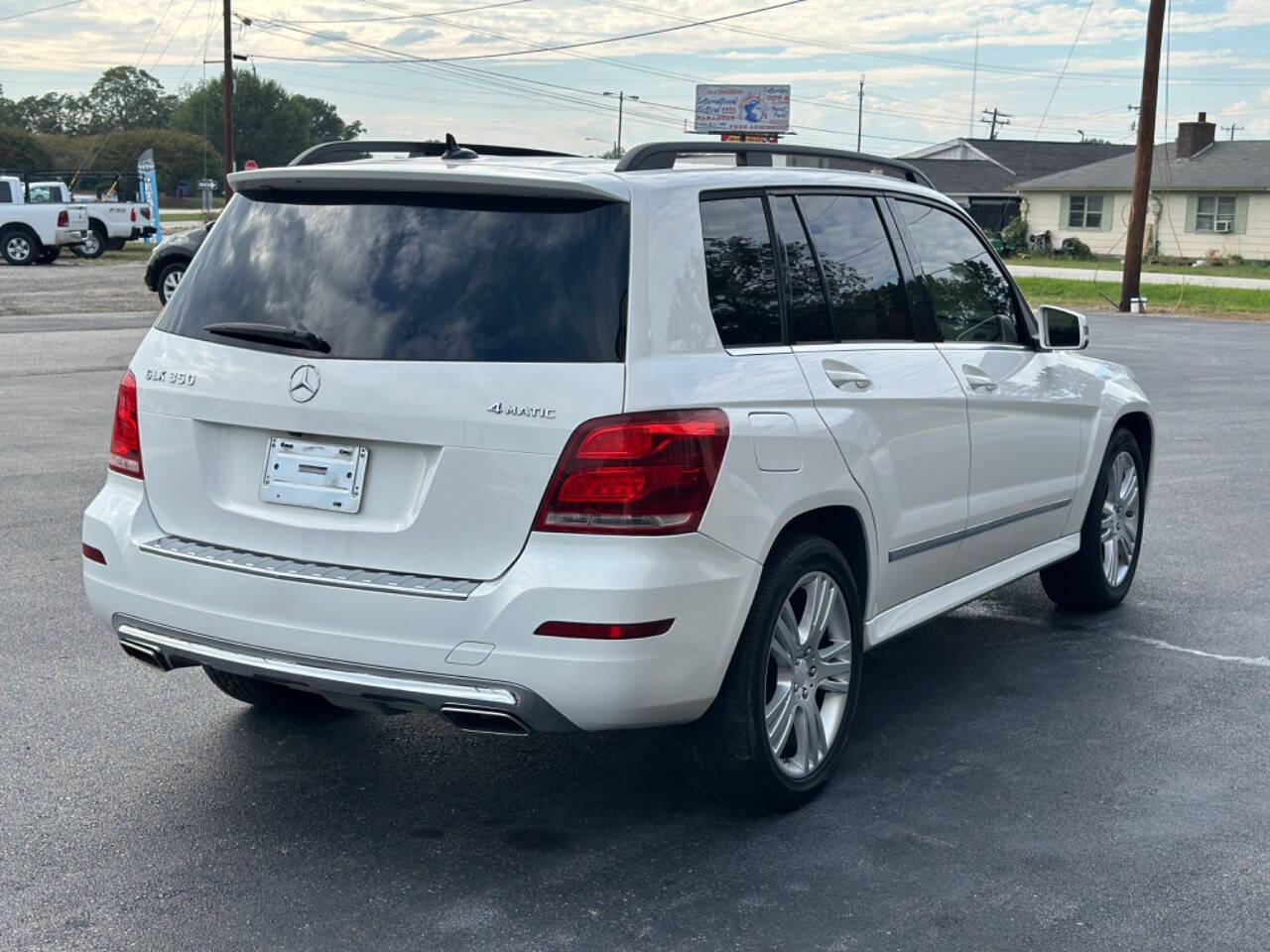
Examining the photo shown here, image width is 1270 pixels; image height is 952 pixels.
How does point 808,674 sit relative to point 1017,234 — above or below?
below

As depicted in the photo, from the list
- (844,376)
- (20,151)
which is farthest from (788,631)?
(20,151)

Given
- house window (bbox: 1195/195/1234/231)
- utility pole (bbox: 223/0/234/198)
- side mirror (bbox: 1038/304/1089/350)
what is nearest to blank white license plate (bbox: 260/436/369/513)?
side mirror (bbox: 1038/304/1089/350)

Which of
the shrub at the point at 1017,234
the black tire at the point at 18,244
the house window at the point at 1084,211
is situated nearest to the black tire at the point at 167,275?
the black tire at the point at 18,244

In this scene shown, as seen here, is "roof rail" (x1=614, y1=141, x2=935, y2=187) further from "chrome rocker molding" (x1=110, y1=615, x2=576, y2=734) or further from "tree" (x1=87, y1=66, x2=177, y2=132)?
"tree" (x1=87, y1=66, x2=177, y2=132)

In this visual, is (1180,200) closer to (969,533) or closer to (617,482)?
(969,533)

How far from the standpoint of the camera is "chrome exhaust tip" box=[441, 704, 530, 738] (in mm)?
3857

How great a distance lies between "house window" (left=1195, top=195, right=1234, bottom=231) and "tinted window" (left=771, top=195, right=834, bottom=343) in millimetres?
56537

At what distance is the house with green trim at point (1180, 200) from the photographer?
56.3m

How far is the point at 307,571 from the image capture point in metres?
4.02

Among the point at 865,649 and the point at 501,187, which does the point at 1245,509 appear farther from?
the point at 501,187

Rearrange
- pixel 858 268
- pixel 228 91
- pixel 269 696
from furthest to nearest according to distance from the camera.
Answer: pixel 228 91 → pixel 269 696 → pixel 858 268

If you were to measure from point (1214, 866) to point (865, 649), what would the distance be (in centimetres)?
122

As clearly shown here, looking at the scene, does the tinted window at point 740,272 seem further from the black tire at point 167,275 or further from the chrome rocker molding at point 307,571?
the black tire at point 167,275

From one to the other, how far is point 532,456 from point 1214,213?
58.2 metres
